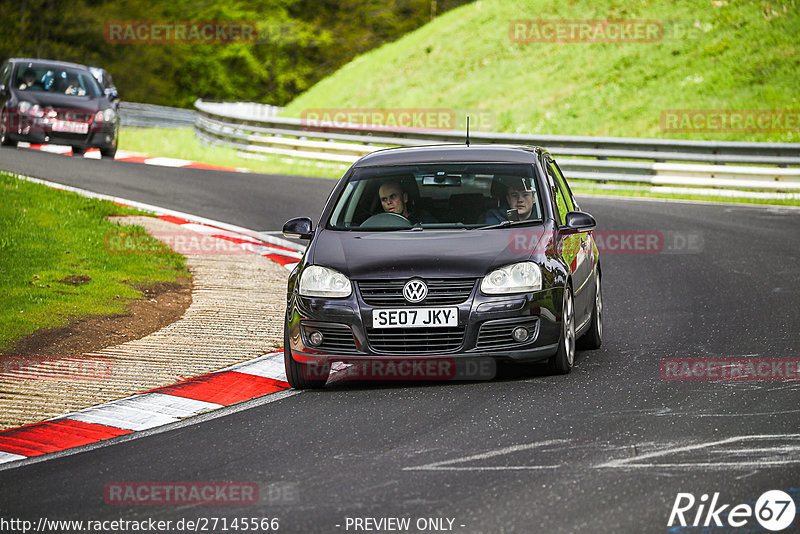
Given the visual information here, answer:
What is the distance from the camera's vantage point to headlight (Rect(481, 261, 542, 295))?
775 centimetres

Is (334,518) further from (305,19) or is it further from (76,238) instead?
(305,19)

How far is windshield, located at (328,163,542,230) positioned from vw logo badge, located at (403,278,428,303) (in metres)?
0.86

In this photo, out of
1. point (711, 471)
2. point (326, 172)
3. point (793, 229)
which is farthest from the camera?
point (326, 172)

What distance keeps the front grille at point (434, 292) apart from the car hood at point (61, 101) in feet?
54.4

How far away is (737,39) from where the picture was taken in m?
33.5

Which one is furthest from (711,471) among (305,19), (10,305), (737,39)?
(305,19)

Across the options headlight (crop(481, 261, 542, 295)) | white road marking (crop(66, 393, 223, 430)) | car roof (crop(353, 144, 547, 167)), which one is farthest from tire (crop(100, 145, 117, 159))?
headlight (crop(481, 261, 542, 295))

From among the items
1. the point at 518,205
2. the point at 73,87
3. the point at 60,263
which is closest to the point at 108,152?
the point at 73,87

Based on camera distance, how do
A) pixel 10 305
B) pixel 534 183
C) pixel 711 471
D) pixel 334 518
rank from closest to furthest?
pixel 334 518
pixel 711 471
pixel 534 183
pixel 10 305

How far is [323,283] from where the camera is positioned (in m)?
7.91

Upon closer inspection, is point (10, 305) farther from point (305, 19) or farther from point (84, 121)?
point (305, 19)

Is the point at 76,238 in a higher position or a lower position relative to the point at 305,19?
lower

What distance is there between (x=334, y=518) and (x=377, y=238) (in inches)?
132

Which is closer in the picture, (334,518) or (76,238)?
(334,518)
